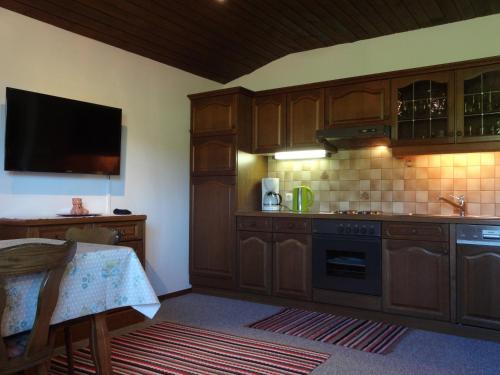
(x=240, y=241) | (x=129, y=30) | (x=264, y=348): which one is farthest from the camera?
(x=240, y=241)

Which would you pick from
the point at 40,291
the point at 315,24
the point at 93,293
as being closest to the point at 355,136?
the point at 315,24

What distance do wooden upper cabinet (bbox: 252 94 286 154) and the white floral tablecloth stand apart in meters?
2.68

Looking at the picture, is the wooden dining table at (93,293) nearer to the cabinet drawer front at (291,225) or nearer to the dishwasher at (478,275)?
the cabinet drawer front at (291,225)

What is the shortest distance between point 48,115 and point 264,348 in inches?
91.5

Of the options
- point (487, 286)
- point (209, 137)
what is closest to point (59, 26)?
point (209, 137)

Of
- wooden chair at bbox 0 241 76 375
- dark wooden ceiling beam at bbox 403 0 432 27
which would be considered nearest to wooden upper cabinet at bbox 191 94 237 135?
dark wooden ceiling beam at bbox 403 0 432 27

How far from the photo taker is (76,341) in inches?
119

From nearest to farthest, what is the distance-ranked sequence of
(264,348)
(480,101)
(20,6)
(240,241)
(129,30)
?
(264,348) → (20,6) → (480,101) → (129,30) → (240,241)

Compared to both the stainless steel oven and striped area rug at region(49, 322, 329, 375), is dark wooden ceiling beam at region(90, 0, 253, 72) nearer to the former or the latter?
the stainless steel oven

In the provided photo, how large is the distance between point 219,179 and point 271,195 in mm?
563

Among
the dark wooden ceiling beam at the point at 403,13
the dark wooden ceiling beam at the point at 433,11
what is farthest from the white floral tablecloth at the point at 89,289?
the dark wooden ceiling beam at the point at 433,11

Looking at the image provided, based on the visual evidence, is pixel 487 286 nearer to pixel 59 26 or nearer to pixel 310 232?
pixel 310 232

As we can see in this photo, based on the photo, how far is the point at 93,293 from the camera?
1.83 meters

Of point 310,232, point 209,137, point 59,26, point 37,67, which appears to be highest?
point 59,26
